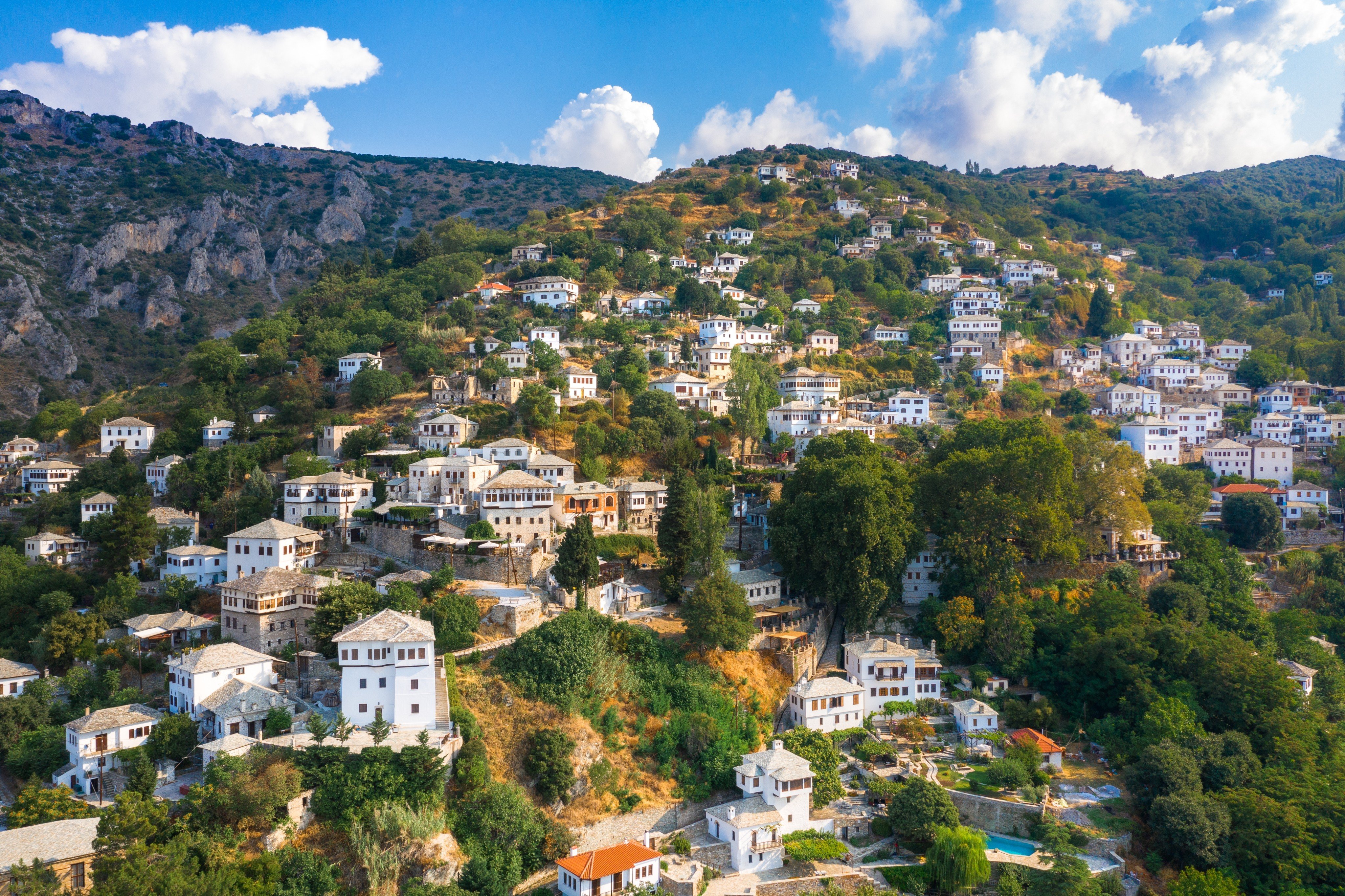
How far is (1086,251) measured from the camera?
107438mm

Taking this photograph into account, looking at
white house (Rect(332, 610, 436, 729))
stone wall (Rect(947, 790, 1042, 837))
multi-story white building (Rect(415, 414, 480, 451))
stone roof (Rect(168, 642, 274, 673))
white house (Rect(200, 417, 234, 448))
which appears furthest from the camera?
white house (Rect(200, 417, 234, 448))

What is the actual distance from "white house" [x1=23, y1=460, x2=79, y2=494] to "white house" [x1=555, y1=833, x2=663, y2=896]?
37.9 metres

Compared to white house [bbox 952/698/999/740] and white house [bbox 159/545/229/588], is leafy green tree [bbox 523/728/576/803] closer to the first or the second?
white house [bbox 952/698/999/740]

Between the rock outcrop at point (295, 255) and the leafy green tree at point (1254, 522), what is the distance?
11440 centimetres

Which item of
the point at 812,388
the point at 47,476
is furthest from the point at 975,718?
Result: the point at 47,476

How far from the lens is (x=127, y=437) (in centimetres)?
5162

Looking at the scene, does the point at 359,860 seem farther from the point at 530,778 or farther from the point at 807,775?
the point at 807,775

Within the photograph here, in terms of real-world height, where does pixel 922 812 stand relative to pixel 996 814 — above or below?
above

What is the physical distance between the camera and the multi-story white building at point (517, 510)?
1544 inches

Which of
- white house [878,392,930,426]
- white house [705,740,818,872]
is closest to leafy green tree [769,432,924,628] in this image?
white house [705,740,818,872]

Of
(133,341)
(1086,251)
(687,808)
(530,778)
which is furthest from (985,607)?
(133,341)

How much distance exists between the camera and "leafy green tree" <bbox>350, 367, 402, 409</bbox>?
53031 millimetres

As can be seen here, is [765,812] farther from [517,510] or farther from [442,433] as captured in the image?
[442,433]

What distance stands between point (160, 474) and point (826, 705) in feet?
121
